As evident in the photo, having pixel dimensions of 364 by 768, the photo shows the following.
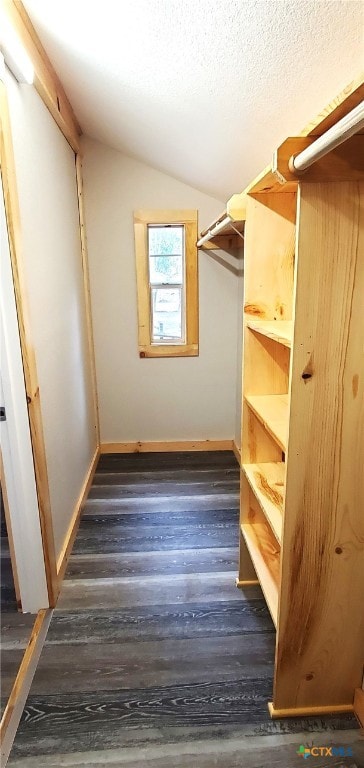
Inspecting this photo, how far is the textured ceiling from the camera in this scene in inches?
37.7

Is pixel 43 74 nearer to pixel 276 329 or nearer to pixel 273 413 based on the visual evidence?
pixel 276 329

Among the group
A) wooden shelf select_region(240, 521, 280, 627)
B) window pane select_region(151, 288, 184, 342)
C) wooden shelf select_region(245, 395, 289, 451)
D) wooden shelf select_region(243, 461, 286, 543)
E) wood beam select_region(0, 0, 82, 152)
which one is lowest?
wooden shelf select_region(240, 521, 280, 627)

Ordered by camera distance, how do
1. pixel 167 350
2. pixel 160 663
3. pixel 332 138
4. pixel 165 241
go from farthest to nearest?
pixel 167 350, pixel 165 241, pixel 160 663, pixel 332 138

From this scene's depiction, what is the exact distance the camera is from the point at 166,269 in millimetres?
3170

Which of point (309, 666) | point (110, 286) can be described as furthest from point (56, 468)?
point (110, 286)

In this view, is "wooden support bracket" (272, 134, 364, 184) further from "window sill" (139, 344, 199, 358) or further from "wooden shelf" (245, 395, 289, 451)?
"window sill" (139, 344, 199, 358)

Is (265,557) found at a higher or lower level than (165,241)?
lower

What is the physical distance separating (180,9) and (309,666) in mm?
1994

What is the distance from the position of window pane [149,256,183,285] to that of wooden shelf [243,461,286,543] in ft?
6.46

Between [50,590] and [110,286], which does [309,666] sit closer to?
[50,590]

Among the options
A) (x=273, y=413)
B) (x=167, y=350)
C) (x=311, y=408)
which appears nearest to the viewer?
(x=311, y=408)

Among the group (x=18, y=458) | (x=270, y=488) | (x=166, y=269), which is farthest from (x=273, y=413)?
(x=166, y=269)

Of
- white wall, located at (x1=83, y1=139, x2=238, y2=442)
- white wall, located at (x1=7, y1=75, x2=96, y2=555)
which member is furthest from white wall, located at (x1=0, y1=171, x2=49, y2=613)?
white wall, located at (x1=83, y1=139, x2=238, y2=442)

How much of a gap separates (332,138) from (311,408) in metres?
0.61
